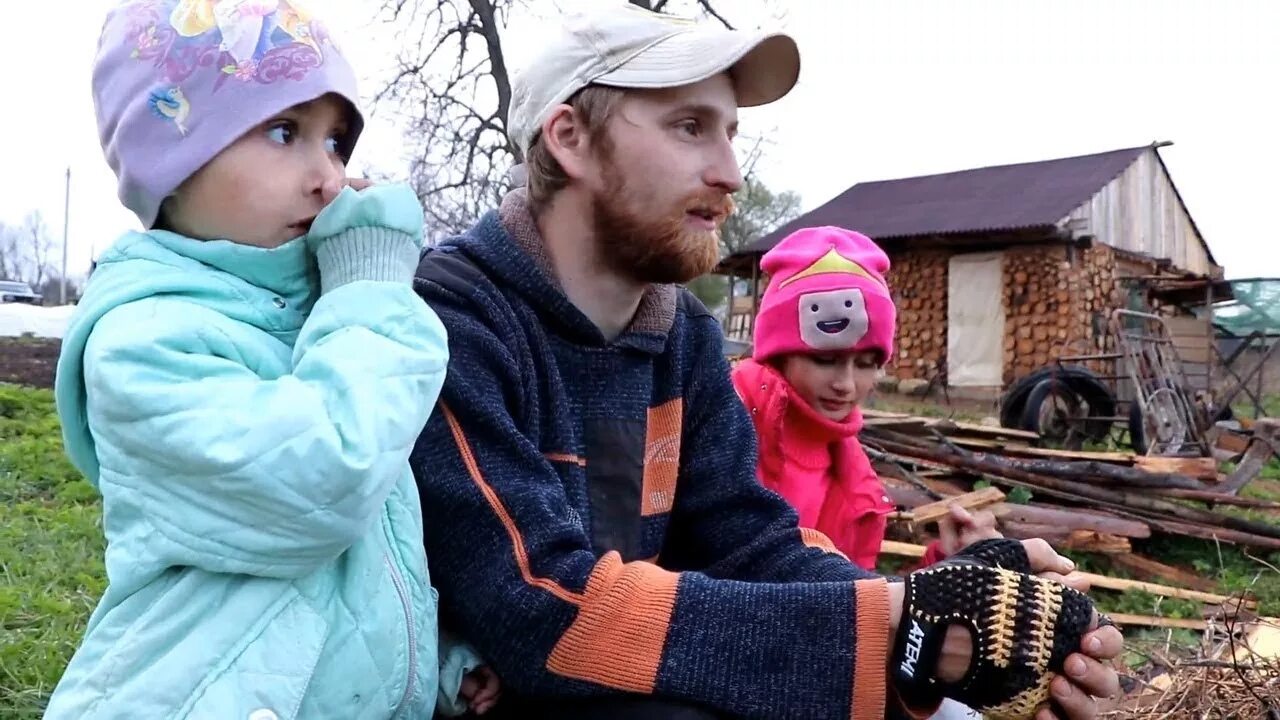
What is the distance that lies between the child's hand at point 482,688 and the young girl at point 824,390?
147 centimetres

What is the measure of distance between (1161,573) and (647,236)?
16.8 feet

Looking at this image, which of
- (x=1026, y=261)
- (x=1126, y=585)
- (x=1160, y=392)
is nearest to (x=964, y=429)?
(x=1160, y=392)

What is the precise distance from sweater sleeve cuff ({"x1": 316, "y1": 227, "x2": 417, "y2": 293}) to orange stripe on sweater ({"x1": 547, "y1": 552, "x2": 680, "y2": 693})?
21.1 inches

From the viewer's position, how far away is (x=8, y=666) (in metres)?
2.59

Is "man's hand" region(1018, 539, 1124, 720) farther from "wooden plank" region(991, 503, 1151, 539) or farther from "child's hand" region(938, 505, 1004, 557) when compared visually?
"wooden plank" region(991, 503, 1151, 539)

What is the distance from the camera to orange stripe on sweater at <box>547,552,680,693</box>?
1.39 meters

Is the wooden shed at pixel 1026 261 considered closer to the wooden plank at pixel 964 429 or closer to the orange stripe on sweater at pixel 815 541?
the wooden plank at pixel 964 429

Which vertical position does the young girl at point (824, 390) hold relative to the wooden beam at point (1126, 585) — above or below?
above

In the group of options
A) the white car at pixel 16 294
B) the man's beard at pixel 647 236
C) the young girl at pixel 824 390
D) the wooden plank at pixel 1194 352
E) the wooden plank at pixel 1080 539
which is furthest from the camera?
the white car at pixel 16 294

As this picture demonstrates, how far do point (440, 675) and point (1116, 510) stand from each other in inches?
234

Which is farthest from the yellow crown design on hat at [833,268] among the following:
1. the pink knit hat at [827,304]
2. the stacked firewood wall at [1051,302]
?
the stacked firewood wall at [1051,302]

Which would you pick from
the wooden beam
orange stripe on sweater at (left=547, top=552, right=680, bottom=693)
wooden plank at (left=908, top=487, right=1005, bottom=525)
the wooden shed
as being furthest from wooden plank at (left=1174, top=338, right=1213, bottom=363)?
orange stripe on sweater at (left=547, top=552, right=680, bottom=693)

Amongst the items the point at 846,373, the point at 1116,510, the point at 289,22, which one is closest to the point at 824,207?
the point at 1116,510

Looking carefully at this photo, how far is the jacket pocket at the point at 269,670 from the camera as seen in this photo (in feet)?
3.84
